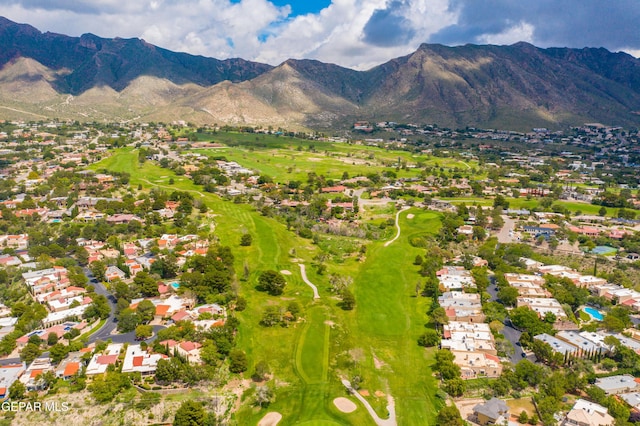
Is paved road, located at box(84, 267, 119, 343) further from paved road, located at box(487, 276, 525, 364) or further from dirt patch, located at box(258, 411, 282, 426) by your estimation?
paved road, located at box(487, 276, 525, 364)

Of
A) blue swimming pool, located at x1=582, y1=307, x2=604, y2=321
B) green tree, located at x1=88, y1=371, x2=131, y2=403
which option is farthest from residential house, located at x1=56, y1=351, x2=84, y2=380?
blue swimming pool, located at x1=582, y1=307, x2=604, y2=321

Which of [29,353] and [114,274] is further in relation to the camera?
[114,274]

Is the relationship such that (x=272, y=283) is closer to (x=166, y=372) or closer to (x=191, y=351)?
(x=191, y=351)

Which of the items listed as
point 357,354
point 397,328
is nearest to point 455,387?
point 357,354

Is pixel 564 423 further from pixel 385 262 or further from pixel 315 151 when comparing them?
pixel 315 151

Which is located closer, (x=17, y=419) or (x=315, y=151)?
(x=17, y=419)

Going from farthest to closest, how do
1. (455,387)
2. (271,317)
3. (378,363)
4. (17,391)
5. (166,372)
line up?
(271,317)
(378,363)
(166,372)
(455,387)
(17,391)

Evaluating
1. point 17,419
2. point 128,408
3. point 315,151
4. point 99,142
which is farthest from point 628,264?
point 99,142
